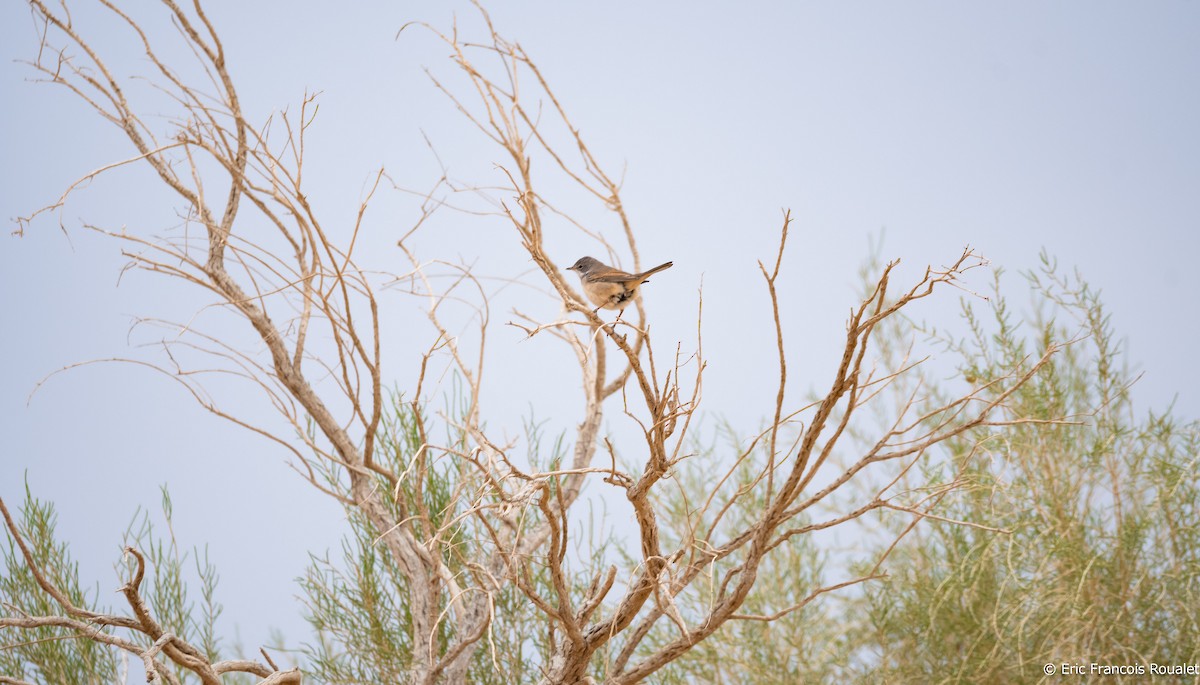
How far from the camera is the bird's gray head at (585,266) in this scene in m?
2.32

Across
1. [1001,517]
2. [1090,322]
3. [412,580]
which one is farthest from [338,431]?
[1090,322]

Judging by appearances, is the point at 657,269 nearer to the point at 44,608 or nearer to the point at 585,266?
the point at 585,266

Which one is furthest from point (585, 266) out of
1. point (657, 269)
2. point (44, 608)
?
point (44, 608)

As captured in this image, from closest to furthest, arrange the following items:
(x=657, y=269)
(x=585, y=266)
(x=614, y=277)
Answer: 1. (x=657, y=269)
2. (x=614, y=277)
3. (x=585, y=266)

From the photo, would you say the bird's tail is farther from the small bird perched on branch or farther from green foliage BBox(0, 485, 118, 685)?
green foliage BBox(0, 485, 118, 685)

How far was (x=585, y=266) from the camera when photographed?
242cm

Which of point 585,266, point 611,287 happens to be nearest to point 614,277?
point 611,287

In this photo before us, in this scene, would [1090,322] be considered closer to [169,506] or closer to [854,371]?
[854,371]

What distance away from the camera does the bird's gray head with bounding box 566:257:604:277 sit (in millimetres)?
2318

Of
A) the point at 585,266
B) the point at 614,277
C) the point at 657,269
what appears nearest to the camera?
the point at 657,269

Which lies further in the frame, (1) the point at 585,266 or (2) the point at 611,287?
(1) the point at 585,266

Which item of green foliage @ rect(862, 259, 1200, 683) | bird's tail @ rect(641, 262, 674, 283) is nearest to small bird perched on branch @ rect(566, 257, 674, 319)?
A: bird's tail @ rect(641, 262, 674, 283)

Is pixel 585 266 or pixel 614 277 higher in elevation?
pixel 585 266

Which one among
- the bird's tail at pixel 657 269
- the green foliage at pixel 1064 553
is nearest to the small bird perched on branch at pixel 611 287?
the bird's tail at pixel 657 269
